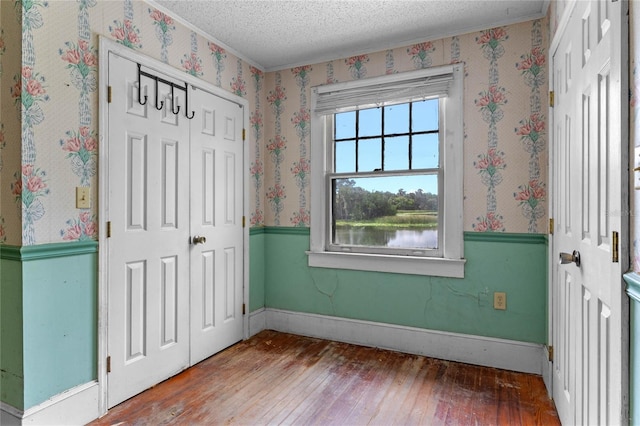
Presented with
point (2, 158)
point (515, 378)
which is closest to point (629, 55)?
point (515, 378)

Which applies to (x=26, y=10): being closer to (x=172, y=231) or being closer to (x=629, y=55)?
(x=172, y=231)

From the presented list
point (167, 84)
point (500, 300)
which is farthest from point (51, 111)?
point (500, 300)

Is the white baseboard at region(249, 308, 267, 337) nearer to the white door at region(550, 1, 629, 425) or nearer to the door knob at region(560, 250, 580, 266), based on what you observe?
the white door at region(550, 1, 629, 425)

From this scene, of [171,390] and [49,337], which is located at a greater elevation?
[49,337]

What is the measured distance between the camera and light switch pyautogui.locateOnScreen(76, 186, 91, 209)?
186 cm

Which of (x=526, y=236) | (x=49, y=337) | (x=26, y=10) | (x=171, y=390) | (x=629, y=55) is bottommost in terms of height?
(x=171, y=390)

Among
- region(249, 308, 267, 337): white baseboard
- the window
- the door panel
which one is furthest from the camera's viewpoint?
region(249, 308, 267, 337): white baseboard

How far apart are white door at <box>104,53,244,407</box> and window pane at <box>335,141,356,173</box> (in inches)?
33.1

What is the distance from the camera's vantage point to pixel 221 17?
243cm

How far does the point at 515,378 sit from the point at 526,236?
933mm

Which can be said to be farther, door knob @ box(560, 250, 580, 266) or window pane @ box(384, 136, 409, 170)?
window pane @ box(384, 136, 409, 170)

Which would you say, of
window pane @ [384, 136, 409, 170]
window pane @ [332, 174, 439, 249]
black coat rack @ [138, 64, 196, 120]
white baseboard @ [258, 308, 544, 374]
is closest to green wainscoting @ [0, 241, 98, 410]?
black coat rack @ [138, 64, 196, 120]

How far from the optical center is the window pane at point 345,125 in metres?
3.04

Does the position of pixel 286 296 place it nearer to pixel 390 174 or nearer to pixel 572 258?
pixel 390 174
